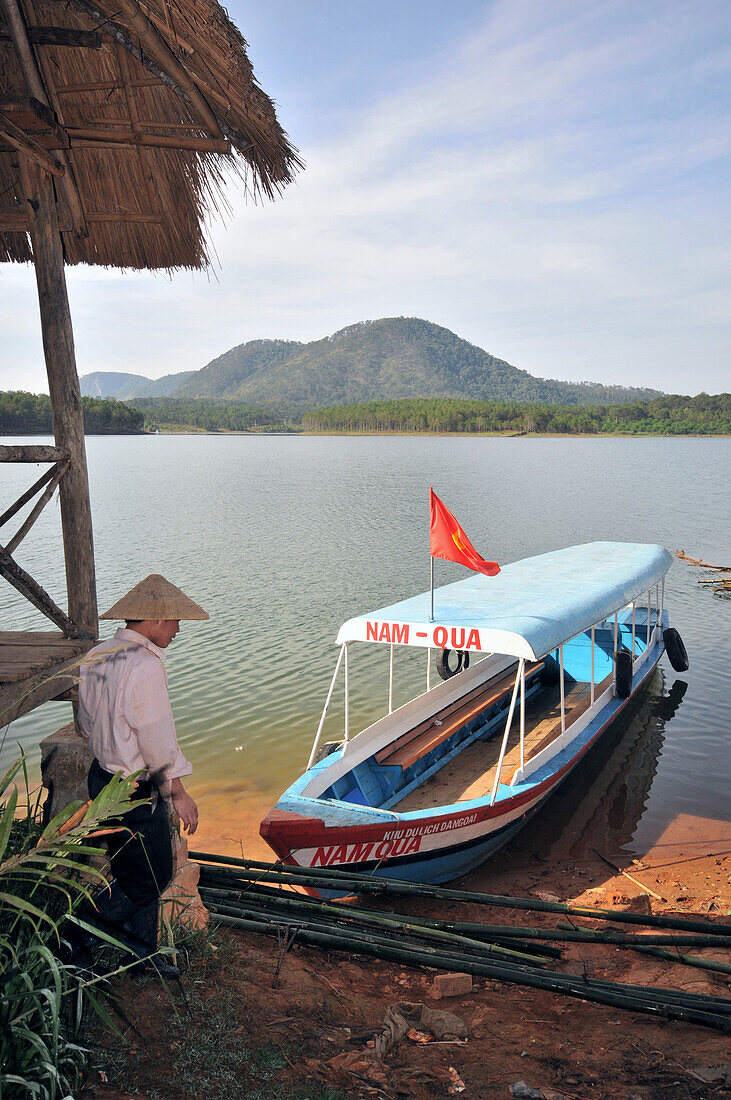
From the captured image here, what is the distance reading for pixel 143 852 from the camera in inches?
142

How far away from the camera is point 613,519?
1383 inches

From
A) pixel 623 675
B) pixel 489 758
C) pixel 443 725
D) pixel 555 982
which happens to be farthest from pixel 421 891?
pixel 623 675

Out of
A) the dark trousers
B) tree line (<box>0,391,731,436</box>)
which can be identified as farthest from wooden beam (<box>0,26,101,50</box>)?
tree line (<box>0,391,731,436</box>)

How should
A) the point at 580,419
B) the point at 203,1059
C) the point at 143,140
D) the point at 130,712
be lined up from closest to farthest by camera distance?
1. the point at 203,1059
2. the point at 130,712
3. the point at 143,140
4. the point at 580,419

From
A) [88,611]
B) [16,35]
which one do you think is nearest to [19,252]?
[16,35]

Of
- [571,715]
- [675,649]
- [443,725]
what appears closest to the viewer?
[443,725]

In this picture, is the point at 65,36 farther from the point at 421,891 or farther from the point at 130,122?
the point at 421,891

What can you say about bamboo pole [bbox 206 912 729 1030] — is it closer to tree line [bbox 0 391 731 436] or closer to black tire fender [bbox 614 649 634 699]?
black tire fender [bbox 614 649 634 699]

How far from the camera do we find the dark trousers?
3604mm

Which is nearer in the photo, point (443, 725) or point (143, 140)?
point (143, 140)

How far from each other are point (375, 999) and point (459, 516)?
30.2 meters

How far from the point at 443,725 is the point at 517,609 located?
1670 millimetres

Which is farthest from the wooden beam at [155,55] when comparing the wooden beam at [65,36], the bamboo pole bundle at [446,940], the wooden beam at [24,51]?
the bamboo pole bundle at [446,940]

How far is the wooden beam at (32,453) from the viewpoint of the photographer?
17.7 ft
